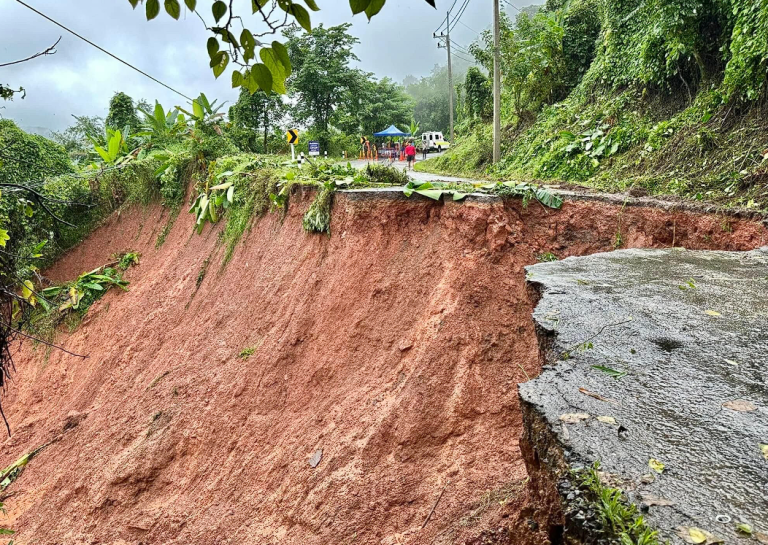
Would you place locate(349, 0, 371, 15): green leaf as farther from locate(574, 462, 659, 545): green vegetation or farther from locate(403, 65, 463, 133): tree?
locate(403, 65, 463, 133): tree

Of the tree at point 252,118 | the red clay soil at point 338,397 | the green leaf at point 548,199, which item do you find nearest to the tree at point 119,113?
the tree at point 252,118

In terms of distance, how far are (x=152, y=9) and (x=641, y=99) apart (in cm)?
1147

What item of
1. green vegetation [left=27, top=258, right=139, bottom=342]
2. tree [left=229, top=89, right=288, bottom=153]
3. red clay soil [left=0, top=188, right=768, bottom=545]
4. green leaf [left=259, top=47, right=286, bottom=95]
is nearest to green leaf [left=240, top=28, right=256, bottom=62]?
green leaf [left=259, top=47, right=286, bottom=95]

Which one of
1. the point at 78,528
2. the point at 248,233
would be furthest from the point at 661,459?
the point at 248,233

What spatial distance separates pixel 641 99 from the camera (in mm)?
10656

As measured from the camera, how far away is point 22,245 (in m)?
9.98

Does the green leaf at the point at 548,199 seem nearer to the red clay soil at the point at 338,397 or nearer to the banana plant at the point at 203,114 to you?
the red clay soil at the point at 338,397

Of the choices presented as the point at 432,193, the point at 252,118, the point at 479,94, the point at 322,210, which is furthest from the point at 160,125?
the point at 479,94

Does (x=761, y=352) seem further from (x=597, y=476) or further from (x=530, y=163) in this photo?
(x=530, y=163)

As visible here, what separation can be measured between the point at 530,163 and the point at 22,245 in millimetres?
11937

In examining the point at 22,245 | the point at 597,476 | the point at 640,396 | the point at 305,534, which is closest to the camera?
the point at 597,476

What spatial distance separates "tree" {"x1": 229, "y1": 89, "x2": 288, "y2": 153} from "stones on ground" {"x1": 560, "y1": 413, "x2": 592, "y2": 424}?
624 inches

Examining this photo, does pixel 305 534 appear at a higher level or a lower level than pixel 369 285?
lower

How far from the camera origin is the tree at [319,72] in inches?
1069
